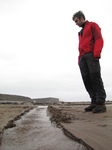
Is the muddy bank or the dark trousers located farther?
the dark trousers

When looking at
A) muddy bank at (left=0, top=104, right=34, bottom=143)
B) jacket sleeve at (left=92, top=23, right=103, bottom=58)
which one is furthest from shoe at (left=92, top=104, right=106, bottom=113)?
muddy bank at (left=0, top=104, right=34, bottom=143)

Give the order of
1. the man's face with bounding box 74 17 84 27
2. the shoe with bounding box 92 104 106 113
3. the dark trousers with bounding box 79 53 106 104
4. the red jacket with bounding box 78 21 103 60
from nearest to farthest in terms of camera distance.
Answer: the shoe with bounding box 92 104 106 113 → the dark trousers with bounding box 79 53 106 104 → the red jacket with bounding box 78 21 103 60 → the man's face with bounding box 74 17 84 27

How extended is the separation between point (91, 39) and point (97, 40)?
188mm

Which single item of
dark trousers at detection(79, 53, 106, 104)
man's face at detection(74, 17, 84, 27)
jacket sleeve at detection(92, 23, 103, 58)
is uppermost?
man's face at detection(74, 17, 84, 27)

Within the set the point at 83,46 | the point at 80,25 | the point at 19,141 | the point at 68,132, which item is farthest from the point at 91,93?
the point at 19,141

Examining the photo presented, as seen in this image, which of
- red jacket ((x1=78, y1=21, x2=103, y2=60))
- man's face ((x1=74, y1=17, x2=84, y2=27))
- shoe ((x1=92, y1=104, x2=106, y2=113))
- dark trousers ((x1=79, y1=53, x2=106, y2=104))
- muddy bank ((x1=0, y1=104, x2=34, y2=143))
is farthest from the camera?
man's face ((x1=74, y1=17, x2=84, y2=27))

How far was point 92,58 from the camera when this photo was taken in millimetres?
3244

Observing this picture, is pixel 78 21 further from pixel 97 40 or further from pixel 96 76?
pixel 96 76

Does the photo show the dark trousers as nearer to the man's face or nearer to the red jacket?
the red jacket

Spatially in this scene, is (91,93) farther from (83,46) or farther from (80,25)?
(80,25)

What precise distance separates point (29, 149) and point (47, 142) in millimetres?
159

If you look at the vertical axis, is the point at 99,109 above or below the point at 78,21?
below

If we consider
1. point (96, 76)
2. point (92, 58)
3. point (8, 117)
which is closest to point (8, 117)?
point (8, 117)

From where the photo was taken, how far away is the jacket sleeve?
10.2ft
